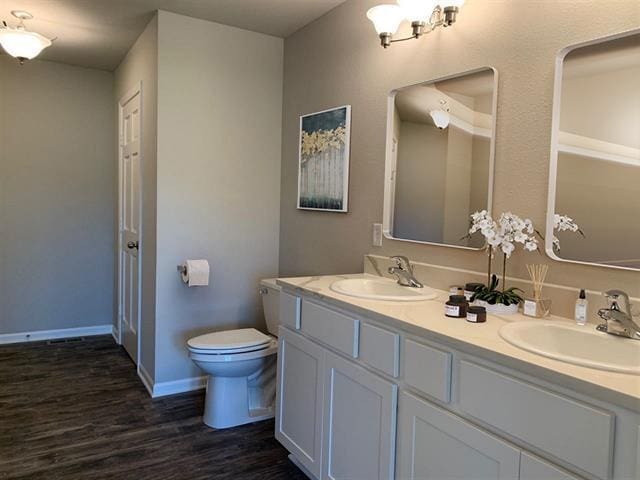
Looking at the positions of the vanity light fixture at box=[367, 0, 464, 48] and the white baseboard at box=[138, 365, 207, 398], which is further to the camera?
the white baseboard at box=[138, 365, 207, 398]

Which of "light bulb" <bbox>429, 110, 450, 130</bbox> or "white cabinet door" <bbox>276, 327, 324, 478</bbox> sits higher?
"light bulb" <bbox>429, 110, 450, 130</bbox>

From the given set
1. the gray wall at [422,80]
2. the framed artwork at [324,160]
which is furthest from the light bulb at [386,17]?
the framed artwork at [324,160]

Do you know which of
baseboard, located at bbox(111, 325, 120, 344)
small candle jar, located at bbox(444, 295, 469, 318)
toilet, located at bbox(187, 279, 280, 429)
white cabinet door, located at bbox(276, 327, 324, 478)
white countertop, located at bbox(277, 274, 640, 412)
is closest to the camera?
white countertop, located at bbox(277, 274, 640, 412)

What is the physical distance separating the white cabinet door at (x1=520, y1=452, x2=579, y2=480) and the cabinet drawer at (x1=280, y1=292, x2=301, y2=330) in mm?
1176

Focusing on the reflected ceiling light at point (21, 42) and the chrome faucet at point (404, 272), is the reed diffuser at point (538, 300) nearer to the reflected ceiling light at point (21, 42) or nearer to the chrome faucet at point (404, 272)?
the chrome faucet at point (404, 272)

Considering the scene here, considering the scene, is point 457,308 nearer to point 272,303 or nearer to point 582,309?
point 582,309

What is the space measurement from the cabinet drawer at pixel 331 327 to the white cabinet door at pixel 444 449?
31 cm

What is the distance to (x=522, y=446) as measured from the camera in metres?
1.24

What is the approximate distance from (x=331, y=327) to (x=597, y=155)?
1.12m

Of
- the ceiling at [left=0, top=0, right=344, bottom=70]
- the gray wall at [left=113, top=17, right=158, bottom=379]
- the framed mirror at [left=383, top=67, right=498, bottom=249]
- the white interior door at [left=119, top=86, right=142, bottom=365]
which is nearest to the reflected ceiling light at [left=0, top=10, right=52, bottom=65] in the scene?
the ceiling at [left=0, top=0, right=344, bottom=70]

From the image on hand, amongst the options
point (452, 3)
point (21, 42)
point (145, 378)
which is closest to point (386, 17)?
point (452, 3)

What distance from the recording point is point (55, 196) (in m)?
4.35

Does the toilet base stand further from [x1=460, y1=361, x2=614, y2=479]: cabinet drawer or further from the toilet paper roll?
[x1=460, y1=361, x2=614, y2=479]: cabinet drawer

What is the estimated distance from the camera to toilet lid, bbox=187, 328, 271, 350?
8.76 ft
